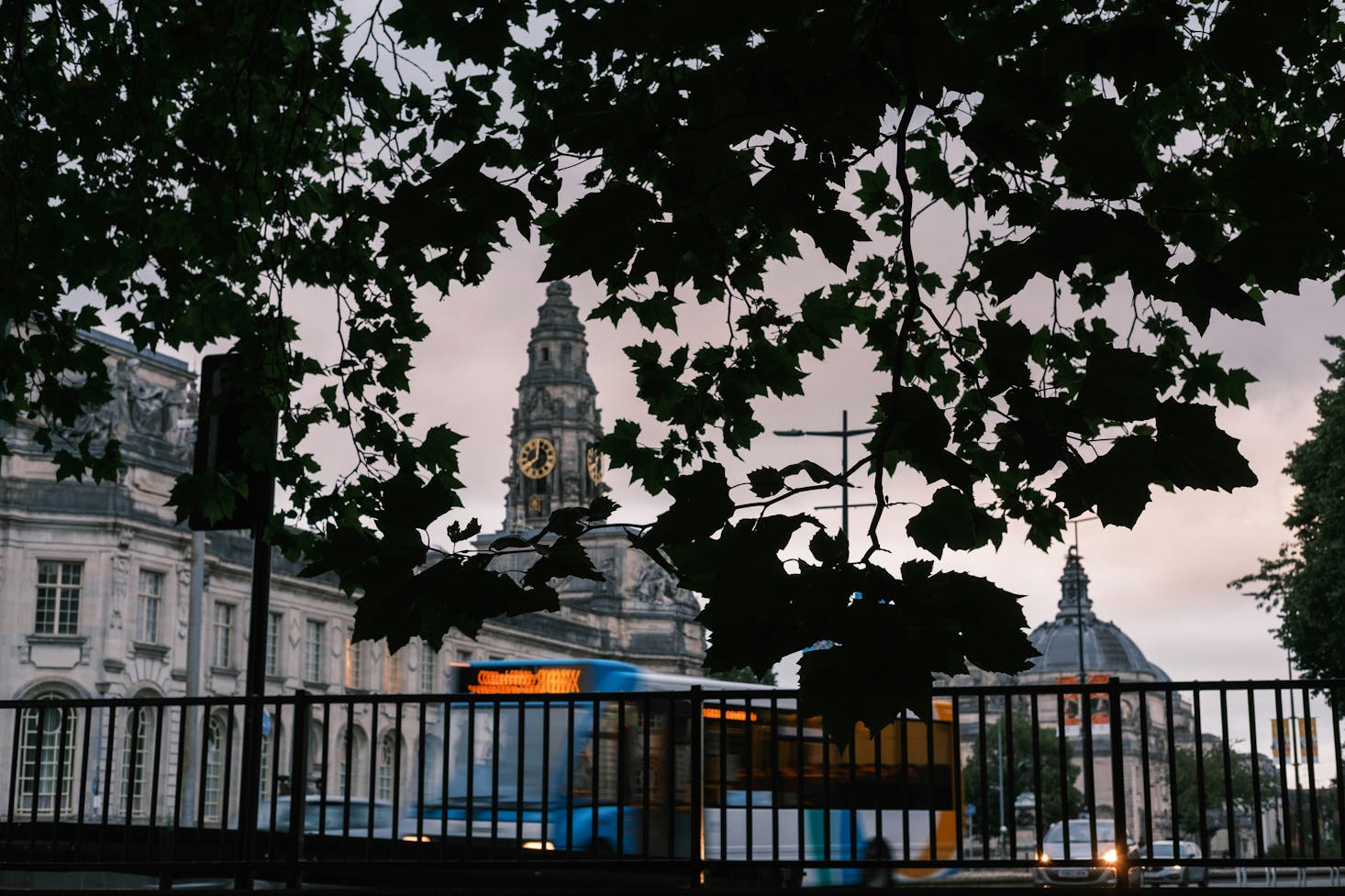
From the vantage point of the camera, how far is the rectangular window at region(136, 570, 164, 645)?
177ft

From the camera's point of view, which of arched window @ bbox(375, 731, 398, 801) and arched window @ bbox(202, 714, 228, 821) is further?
arched window @ bbox(375, 731, 398, 801)

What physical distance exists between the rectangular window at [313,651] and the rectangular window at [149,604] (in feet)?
25.4

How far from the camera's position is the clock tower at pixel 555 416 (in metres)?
121

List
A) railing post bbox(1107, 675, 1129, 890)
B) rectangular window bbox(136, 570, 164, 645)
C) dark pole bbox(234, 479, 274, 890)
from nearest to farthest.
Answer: railing post bbox(1107, 675, 1129, 890)
dark pole bbox(234, 479, 274, 890)
rectangular window bbox(136, 570, 164, 645)

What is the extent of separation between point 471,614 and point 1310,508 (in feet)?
144

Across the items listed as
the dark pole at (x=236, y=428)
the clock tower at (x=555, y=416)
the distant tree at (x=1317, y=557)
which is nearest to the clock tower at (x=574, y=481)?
the clock tower at (x=555, y=416)

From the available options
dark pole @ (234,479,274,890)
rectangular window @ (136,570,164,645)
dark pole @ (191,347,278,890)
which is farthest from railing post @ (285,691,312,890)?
rectangular window @ (136,570,164,645)

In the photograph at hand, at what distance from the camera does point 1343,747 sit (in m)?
7.01

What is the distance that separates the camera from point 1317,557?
40531 millimetres

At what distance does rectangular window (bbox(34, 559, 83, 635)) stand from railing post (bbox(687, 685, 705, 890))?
161ft

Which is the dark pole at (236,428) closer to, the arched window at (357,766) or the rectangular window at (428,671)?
the arched window at (357,766)

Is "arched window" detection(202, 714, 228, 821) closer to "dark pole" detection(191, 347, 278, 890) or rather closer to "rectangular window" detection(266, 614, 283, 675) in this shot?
"rectangular window" detection(266, 614, 283, 675)

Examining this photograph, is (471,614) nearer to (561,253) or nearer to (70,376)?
(561,253)

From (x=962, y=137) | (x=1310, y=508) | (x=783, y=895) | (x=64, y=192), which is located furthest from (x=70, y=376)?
(x=962, y=137)
